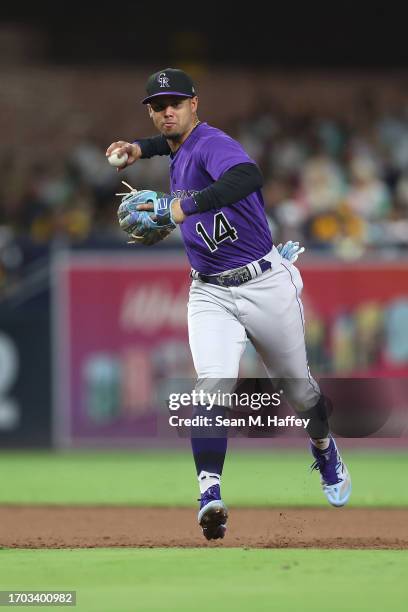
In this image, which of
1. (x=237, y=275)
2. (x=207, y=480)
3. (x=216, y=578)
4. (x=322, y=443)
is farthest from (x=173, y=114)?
(x=216, y=578)

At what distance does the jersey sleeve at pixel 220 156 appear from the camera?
602cm

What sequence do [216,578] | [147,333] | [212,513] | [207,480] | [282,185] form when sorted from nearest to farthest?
[216,578]
[212,513]
[207,480]
[147,333]
[282,185]

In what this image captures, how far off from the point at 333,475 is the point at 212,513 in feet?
3.60

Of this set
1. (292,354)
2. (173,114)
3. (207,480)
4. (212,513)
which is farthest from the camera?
(292,354)

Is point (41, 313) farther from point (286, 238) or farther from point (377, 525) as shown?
point (377, 525)

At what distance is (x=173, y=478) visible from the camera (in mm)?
10047

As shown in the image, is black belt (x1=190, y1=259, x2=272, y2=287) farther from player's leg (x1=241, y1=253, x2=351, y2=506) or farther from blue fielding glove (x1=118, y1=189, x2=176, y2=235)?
blue fielding glove (x1=118, y1=189, x2=176, y2=235)

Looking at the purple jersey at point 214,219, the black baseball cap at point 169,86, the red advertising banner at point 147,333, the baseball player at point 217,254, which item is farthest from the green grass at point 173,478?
the black baseball cap at point 169,86

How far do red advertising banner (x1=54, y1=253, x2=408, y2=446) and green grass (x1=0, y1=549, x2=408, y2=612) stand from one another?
5.75 metres

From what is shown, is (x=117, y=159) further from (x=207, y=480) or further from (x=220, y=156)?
(x=207, y=480)

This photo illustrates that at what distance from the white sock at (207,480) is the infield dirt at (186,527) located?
0.37m

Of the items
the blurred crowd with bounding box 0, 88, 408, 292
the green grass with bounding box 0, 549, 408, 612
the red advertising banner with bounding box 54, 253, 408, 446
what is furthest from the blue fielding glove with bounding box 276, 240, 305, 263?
the red advertising banner with bounding box 54, 253, 408, 446

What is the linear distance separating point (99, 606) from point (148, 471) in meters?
6.06

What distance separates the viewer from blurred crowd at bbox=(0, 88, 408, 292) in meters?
12.0
